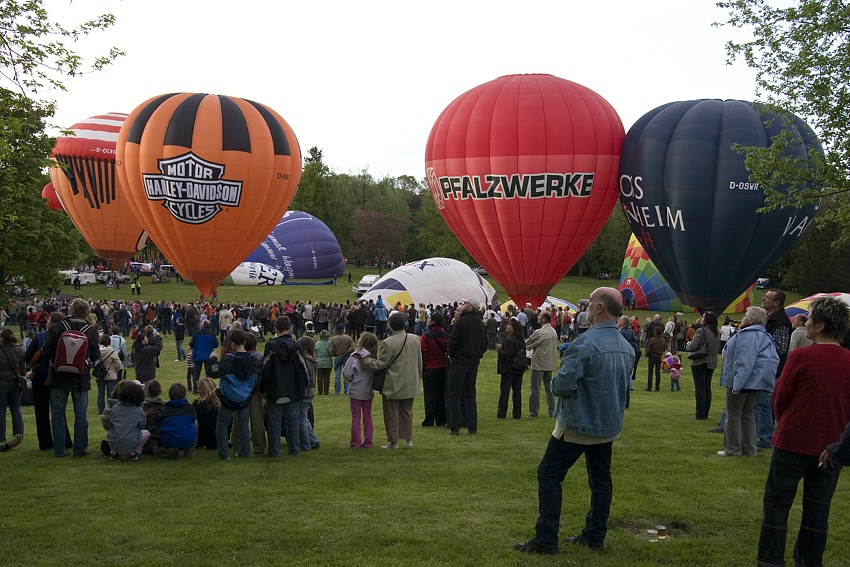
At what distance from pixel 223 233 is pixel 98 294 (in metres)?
17.5

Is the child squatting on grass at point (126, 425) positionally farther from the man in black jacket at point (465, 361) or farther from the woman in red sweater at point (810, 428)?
the woman in red sweater at point (810, 428)

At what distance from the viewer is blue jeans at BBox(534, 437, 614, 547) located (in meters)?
5.09

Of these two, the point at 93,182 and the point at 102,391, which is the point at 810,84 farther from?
the point at 93,182

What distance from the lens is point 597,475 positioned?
520cm

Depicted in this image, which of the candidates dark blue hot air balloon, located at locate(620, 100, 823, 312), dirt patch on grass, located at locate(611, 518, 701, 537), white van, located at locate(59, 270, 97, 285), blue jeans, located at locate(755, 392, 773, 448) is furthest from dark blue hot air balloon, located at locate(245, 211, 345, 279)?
dirt patch on grass, located at locate(611, 518, 701, 537)

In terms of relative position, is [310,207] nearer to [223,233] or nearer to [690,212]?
[223,233]

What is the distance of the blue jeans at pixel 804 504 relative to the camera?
4.61m

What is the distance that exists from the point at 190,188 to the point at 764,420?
22275mm

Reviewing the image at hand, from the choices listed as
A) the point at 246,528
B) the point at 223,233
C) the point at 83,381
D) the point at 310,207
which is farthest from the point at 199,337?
the point at 310,207

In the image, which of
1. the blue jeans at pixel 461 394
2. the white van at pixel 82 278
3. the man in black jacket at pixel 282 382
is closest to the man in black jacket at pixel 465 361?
the blue jeans at pixel 461 394

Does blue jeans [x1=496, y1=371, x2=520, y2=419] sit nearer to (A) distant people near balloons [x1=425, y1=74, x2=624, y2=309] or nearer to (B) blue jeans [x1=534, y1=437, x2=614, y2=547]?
(B) blue jeans [x1=534, y1=437, x2=614, y2=547]

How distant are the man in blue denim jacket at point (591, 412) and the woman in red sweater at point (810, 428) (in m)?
0.92

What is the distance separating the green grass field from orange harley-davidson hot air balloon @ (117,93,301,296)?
19.3 m

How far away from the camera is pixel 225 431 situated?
25.8 ft
